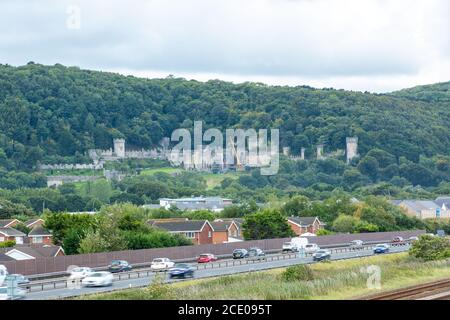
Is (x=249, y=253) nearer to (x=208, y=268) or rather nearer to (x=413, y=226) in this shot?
(x=208, y=268)

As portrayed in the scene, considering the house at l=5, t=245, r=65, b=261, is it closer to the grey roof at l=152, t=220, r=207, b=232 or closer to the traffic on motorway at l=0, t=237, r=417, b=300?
the traffic on motorway at l=0, t=237, r=417, b=300

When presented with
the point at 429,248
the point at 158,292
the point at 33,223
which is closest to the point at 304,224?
the point at 33,223

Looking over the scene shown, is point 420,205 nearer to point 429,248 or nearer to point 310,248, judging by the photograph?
point 310,248

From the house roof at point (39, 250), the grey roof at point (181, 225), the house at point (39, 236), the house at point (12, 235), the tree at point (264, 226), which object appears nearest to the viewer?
the house roof at point (39, 250)

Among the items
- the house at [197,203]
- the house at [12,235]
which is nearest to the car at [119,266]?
the house at [12,235]

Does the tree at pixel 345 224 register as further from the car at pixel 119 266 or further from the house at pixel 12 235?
the car at pixel 119 266

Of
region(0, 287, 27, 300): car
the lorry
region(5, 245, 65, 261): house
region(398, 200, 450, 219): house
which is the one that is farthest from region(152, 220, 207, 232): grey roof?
region(0, 287, 27, 300): car
